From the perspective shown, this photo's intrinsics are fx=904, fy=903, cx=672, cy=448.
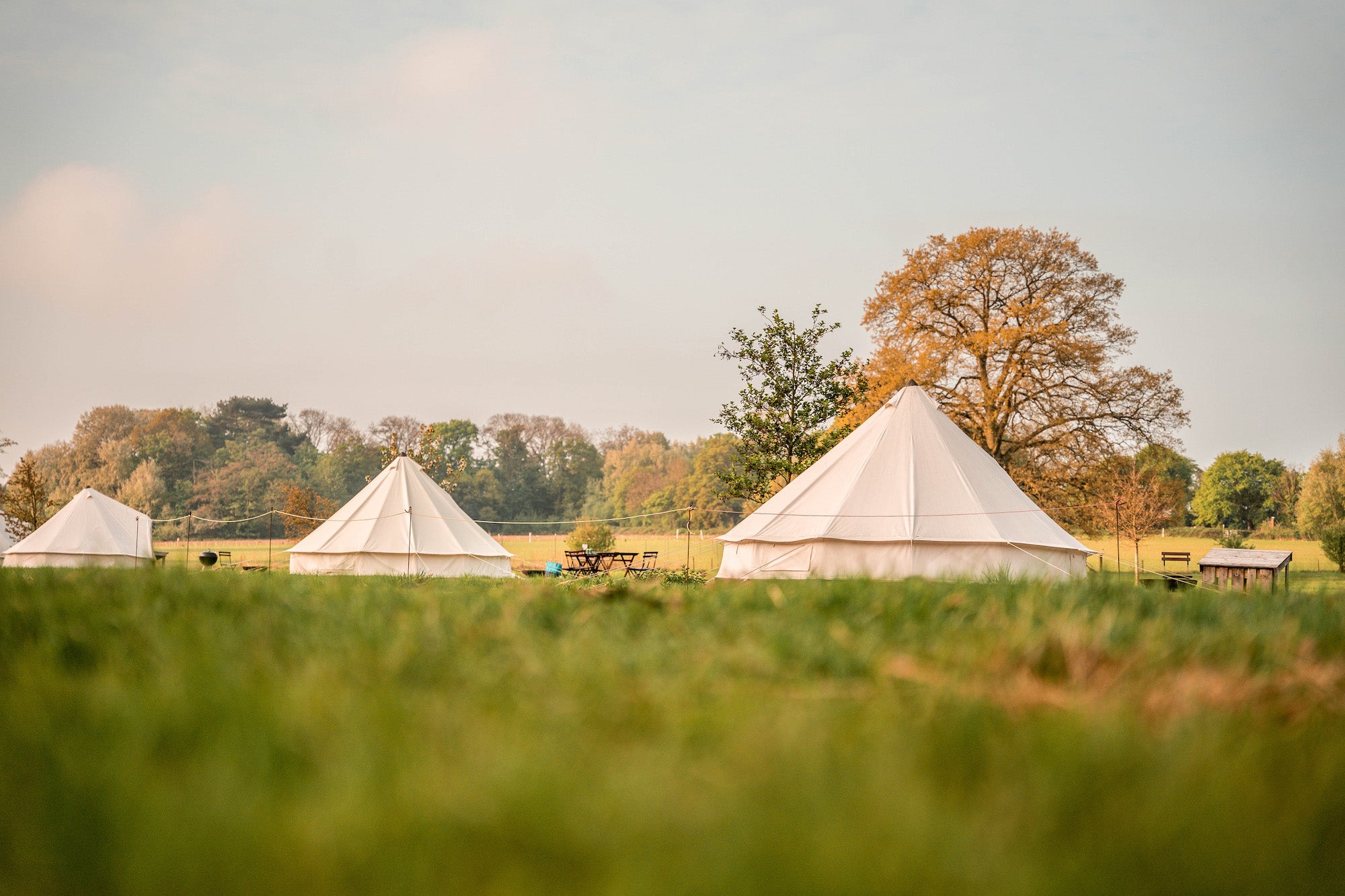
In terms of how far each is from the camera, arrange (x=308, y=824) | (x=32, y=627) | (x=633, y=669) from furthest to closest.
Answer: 1. (x=32, y=627)
2. (x=633, y=669)
3. (x=308, y=824)

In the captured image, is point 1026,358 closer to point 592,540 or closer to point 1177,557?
point 1177,557

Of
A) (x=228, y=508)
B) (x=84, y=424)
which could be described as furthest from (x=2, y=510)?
(x=84, y=424)

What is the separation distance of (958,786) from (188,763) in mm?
1004

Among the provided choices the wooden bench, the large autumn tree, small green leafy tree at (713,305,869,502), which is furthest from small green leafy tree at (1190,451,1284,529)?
small green leafy tree at (713,305,869,502)

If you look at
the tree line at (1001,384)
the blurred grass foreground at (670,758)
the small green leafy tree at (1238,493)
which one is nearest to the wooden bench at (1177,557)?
the tree line at (1001,384)

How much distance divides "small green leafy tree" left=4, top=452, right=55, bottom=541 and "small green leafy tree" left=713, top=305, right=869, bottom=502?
A: 1051 inches

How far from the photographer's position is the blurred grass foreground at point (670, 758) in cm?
91

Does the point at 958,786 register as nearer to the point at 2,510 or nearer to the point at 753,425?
the point at 753,425

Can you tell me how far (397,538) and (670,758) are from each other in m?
22.0

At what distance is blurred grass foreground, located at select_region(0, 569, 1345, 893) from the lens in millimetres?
906

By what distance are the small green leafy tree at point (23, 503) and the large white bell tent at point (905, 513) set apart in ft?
98.8

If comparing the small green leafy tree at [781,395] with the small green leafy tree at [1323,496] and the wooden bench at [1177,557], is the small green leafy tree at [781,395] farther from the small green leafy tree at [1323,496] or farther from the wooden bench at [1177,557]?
the small green leafy tree at [1323,496]

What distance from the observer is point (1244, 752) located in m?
1.24

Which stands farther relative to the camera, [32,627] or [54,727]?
[32,627]
